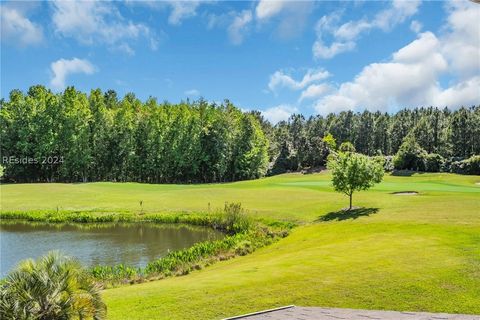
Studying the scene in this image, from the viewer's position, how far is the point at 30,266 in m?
11.0

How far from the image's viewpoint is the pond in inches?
1301

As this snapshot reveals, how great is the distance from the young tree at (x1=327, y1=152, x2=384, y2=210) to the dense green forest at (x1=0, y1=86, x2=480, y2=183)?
184ft

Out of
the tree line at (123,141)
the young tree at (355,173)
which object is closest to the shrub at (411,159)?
the tree line at (123,141)

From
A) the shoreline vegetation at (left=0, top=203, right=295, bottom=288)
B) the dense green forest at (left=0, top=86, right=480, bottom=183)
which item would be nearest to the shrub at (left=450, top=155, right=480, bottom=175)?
the dense green forest at (left=0, top=86, right=480, bottom=183)

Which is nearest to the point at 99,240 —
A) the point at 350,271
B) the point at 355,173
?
the point at 355,173

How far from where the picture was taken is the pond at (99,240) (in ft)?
108

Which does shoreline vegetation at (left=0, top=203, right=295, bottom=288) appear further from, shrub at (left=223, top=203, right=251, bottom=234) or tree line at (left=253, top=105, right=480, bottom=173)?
tree line at (left=253, top=105, right=480, bottom=173)

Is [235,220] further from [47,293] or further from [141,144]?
[141,144]

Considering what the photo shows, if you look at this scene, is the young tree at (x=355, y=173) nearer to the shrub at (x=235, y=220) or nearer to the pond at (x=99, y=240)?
the shrub at (x=235, y=220)

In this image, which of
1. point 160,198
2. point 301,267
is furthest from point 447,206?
point 160,198

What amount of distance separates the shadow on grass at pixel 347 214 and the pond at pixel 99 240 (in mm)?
10907

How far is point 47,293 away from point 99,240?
30.0 meters

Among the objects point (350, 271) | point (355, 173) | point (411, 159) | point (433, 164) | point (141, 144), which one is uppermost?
point (141, 144)

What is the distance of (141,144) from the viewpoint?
97188mm
